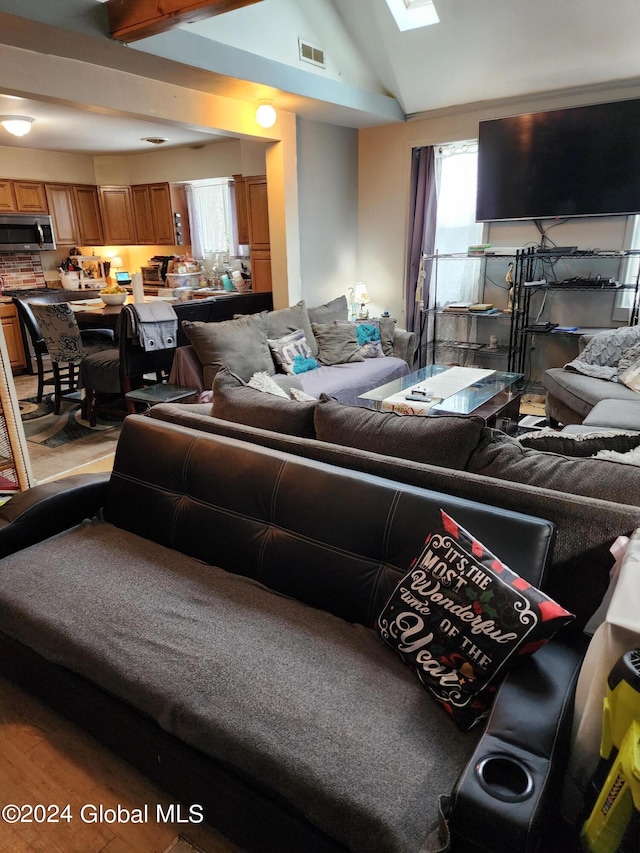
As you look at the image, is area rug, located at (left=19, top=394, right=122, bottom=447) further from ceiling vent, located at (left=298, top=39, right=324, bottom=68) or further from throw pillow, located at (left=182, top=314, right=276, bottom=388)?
ceiling vent, located at (left=298, top=39, right=324, bottom=68)

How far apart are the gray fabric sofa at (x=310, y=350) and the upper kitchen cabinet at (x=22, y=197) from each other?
425 centimetres

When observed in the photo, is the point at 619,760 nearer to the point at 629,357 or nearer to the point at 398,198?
the point at 629,357

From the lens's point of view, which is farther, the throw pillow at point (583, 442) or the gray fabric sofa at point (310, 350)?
the gray fabric sofa at point (310, 350)

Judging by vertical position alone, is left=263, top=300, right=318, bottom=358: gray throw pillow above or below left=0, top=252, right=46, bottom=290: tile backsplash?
below

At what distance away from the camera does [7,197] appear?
6625 millimetres

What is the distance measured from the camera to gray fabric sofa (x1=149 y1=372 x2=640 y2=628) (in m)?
1.33

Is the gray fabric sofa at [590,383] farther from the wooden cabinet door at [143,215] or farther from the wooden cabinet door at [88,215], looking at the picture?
the wooden cabinet door at [88,215]

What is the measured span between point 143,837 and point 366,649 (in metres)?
0.74

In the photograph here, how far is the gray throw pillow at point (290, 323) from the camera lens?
4.39 metres

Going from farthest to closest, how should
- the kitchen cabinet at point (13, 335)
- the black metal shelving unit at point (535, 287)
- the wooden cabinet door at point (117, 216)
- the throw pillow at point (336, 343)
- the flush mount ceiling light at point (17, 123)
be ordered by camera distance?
1. the wooden cabinet door at point (117, 216)
2. the kitchen cabinet at point (13, 335)
3. the flush mount ceiling light at point (17, 123)
4. the throw pillow at point (336, 343)
5. the black metal shelving unit at point (535, 287)

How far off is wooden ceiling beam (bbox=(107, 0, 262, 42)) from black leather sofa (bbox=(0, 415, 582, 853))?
79.0 inches

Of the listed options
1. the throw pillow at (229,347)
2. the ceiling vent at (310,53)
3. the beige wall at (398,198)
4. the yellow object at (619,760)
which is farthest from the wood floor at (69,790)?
the beige wall at (398,198)

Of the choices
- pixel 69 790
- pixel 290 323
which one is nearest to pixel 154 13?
pixel 290 323

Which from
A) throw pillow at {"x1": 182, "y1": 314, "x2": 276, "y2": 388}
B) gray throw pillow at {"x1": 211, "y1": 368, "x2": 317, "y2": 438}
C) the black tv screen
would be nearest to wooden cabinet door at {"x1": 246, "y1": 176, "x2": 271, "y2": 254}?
throw pillow at {"x1": 182, "y1": 314, "x2": 276, "y2": 388}
